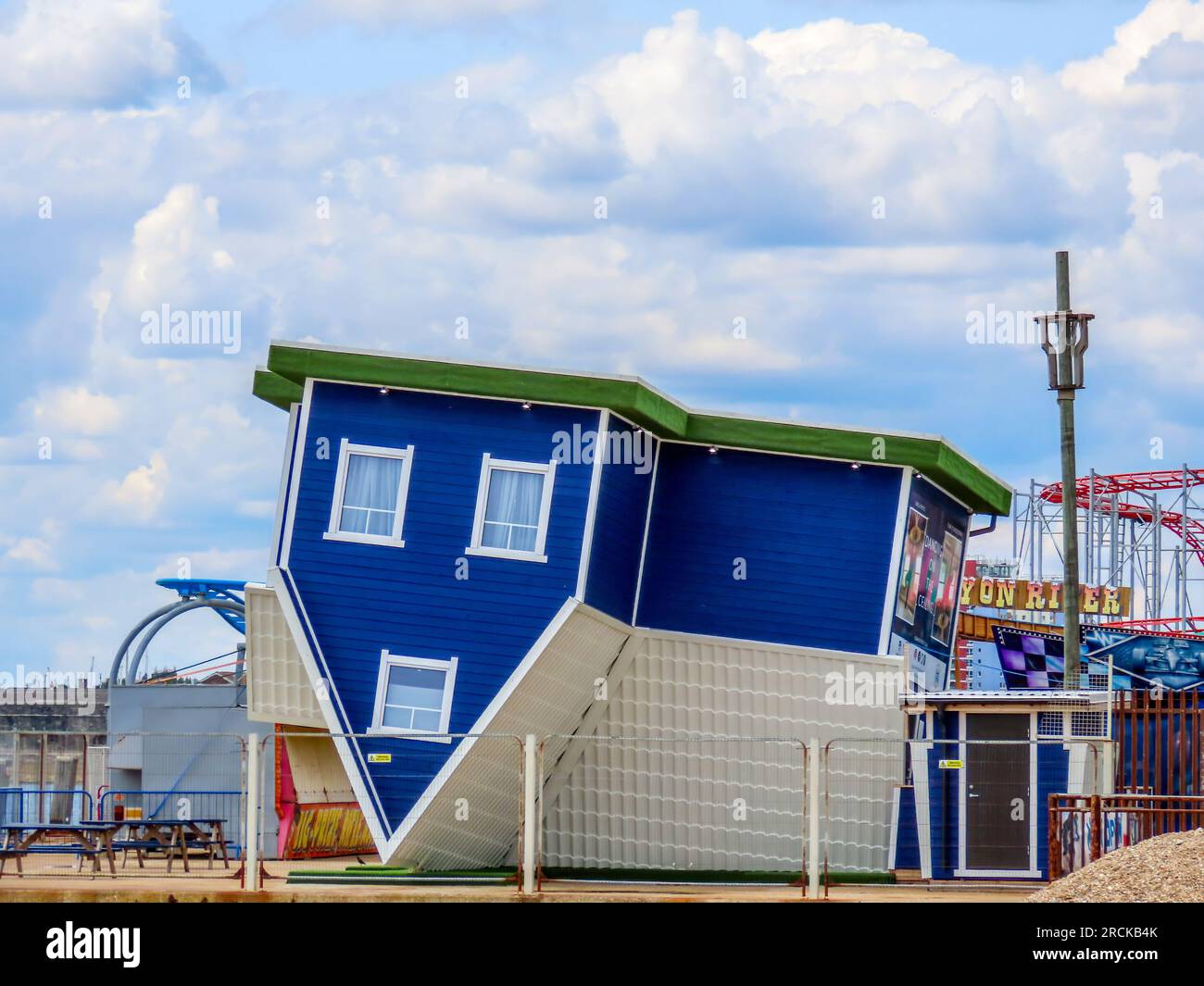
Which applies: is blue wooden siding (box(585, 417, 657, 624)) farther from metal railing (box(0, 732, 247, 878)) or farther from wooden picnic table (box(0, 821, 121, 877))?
wooden picnic table (box(0, 821, 121, 877))

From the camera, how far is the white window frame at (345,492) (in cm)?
2600

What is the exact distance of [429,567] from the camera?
1018 inches

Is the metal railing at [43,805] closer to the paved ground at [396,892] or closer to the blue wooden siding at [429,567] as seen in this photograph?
the paved ground at [396,892]

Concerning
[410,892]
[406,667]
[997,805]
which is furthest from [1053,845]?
[406,667]

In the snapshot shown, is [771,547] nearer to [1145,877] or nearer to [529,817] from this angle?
[529,817]

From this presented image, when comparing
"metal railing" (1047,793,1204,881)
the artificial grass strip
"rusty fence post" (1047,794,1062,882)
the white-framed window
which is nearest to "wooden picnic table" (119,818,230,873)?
the artificial grass strip

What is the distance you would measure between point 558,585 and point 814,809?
5.02m

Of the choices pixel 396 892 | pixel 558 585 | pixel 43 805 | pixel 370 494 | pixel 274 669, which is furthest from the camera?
pixel 43 805

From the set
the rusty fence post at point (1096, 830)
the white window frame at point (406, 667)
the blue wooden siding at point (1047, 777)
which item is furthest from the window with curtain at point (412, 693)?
the rusty fence post at point (1096, 830)

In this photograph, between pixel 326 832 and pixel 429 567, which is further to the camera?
pixel 326 832

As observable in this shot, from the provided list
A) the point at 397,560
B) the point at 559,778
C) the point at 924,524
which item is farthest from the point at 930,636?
the point at 397,560

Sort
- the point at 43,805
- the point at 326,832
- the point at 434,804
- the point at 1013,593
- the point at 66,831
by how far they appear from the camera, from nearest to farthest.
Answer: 1. the point at 66,831
2. the point at 434,804
3. the point at 43,805
4. the point at 326,832
5. the point at 1013,593

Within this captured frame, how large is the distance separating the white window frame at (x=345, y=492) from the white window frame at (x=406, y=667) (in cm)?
159

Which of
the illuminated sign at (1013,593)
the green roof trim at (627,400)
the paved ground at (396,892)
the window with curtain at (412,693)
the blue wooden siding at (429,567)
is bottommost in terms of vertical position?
the paved ground at (396,892)
